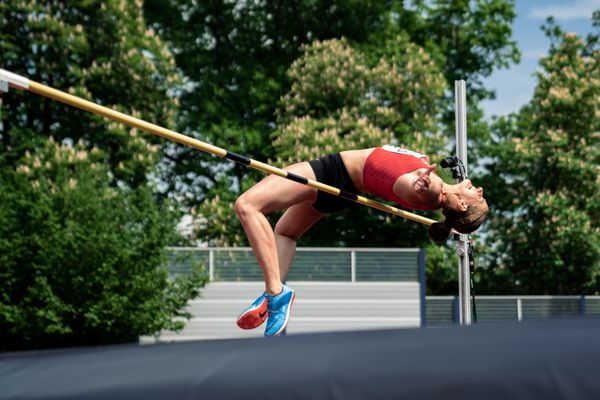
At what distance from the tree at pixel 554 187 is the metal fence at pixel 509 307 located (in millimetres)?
687

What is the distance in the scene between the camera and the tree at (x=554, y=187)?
18469 millimetres

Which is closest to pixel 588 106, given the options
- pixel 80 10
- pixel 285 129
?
pixel 285 129

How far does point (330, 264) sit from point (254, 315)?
1184 centimetres

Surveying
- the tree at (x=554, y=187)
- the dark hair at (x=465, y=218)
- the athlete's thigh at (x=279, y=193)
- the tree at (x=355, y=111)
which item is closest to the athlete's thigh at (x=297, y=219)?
the athlete's thigh at (x=279, y=193)

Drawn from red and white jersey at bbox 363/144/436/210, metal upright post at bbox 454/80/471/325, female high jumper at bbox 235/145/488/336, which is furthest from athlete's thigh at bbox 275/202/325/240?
metal upright post at bbox 454/80/471/325

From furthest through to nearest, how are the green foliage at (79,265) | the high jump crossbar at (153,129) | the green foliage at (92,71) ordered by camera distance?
the green foliage at (92,71) < the green foliage at (79,265) < the high jump crossbar at (153,129)

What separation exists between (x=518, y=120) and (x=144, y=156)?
9.59 meters

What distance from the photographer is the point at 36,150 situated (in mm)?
15742

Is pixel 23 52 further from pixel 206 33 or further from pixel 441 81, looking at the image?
pixel 441 81

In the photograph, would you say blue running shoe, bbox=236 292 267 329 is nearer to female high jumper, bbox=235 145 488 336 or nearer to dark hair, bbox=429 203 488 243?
female high jumper, bbox=235 145 488 336

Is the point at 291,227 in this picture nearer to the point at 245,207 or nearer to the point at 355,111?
the point at 245,207

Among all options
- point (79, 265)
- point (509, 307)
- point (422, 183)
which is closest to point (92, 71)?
point (79, 265)

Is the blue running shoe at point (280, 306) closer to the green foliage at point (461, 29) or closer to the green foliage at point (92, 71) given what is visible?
the green foliage at point (92, 71)

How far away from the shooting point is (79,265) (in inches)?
503
